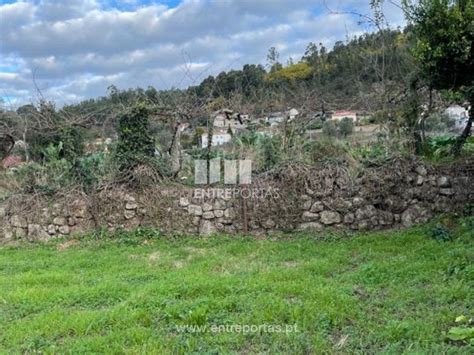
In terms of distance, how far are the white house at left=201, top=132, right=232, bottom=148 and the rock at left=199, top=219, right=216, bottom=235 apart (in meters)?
2.00

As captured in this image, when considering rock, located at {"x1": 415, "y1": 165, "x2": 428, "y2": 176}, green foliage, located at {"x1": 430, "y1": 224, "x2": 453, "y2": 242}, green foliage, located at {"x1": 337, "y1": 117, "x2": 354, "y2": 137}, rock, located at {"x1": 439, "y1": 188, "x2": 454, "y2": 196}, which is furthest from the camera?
green foliage, located at {"x1": 337, "y1": 117, "x2": 354, "y2": 137}

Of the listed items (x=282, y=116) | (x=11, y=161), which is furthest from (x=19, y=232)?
(x=282, y=116)

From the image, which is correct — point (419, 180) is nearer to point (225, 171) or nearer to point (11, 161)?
point (225, 171)

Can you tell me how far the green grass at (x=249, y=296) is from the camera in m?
3.64

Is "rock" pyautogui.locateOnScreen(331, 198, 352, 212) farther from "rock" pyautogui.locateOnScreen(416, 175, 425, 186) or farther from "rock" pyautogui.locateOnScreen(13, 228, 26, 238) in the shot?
"rock" pyautogui.locateOnScreen(13, 228, 26, 238)

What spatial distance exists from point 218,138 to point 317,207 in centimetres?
304

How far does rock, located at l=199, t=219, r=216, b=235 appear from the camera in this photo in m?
8.26

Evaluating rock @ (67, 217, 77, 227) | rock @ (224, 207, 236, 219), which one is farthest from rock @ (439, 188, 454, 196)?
rock @ (67, 217, 77, 227)

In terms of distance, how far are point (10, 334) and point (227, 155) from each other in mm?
5737

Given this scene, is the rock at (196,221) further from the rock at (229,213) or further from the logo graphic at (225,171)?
the logo graphic at (225,171)

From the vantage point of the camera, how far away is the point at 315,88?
35.4 feet

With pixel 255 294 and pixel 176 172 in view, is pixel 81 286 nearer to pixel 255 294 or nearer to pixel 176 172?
pixel 255 294

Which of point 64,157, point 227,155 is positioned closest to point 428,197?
point 227,155

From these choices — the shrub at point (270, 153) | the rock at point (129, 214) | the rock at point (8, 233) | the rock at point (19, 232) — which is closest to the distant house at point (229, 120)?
the shrub at point (270, 153)
